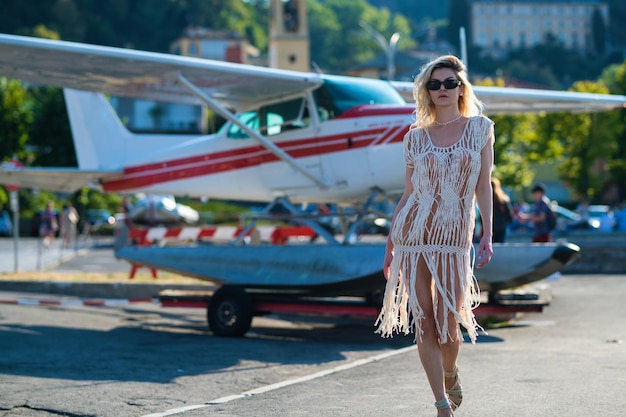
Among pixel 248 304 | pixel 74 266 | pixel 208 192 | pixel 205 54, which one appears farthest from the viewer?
pixel 205 54

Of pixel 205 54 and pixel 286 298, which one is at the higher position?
pixel 205 54

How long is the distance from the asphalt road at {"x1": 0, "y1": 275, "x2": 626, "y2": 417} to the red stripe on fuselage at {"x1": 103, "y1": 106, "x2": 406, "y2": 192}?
7.09 ft

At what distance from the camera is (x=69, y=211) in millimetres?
39406

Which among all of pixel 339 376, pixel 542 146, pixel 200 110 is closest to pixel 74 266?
pixel 339 376

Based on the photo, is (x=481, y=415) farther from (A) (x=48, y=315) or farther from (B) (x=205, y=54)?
(B) (x=205, y=54)

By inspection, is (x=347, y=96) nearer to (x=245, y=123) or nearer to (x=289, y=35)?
Result: (x=245, y=123)

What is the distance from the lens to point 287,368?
929 centimetres

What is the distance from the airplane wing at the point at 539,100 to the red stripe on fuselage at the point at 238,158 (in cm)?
210

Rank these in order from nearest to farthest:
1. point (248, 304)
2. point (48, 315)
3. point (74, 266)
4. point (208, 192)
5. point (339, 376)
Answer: point (339, 376) → point (248, 304) → point (48, 315) → point (208, 192) → point (74, 266)

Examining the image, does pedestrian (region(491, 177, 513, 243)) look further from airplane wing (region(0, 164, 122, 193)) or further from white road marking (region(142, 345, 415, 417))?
airplane wing (region(0, 164, 122, 193))

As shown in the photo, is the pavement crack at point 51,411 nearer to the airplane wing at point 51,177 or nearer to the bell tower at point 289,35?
the airplane wing at point 51,177

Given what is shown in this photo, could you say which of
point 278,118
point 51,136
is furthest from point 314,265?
point 51,136

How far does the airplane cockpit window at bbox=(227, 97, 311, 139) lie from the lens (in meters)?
13.9

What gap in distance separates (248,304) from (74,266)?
1600 centimetres
